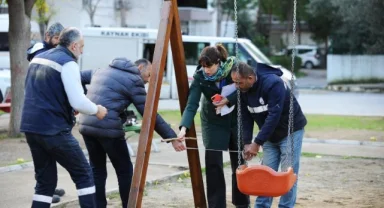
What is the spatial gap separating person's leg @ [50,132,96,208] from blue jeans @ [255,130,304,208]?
1668 mm

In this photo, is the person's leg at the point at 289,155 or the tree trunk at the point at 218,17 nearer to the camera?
the person's leg at the point at 289,155

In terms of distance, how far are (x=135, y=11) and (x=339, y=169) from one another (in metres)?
31.7

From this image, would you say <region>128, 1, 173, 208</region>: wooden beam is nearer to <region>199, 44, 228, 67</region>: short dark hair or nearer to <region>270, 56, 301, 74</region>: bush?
<region>199, 44, 228, 67</region>: short dark hair

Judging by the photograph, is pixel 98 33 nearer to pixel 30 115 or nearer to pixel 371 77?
pixel 371 77

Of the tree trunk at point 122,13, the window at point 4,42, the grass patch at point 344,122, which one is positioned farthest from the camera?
the tree trunk at point 122,13

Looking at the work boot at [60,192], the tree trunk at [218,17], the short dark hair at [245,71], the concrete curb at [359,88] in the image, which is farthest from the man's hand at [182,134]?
the tree trunk at [218,17]

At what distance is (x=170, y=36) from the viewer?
849cm

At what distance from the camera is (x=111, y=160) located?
8352 mm

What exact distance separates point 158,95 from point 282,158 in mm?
1370

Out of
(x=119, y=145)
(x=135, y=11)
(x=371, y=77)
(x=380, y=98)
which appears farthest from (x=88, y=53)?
(x=119, y=145)

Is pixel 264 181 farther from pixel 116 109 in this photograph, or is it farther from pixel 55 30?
pixel 55 30

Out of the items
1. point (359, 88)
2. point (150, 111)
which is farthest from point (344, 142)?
point (359, 88)

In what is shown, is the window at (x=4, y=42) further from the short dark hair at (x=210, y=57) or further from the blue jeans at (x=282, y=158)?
the blue jeans at (x=282, y=158)

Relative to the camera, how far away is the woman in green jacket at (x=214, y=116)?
8.34m
